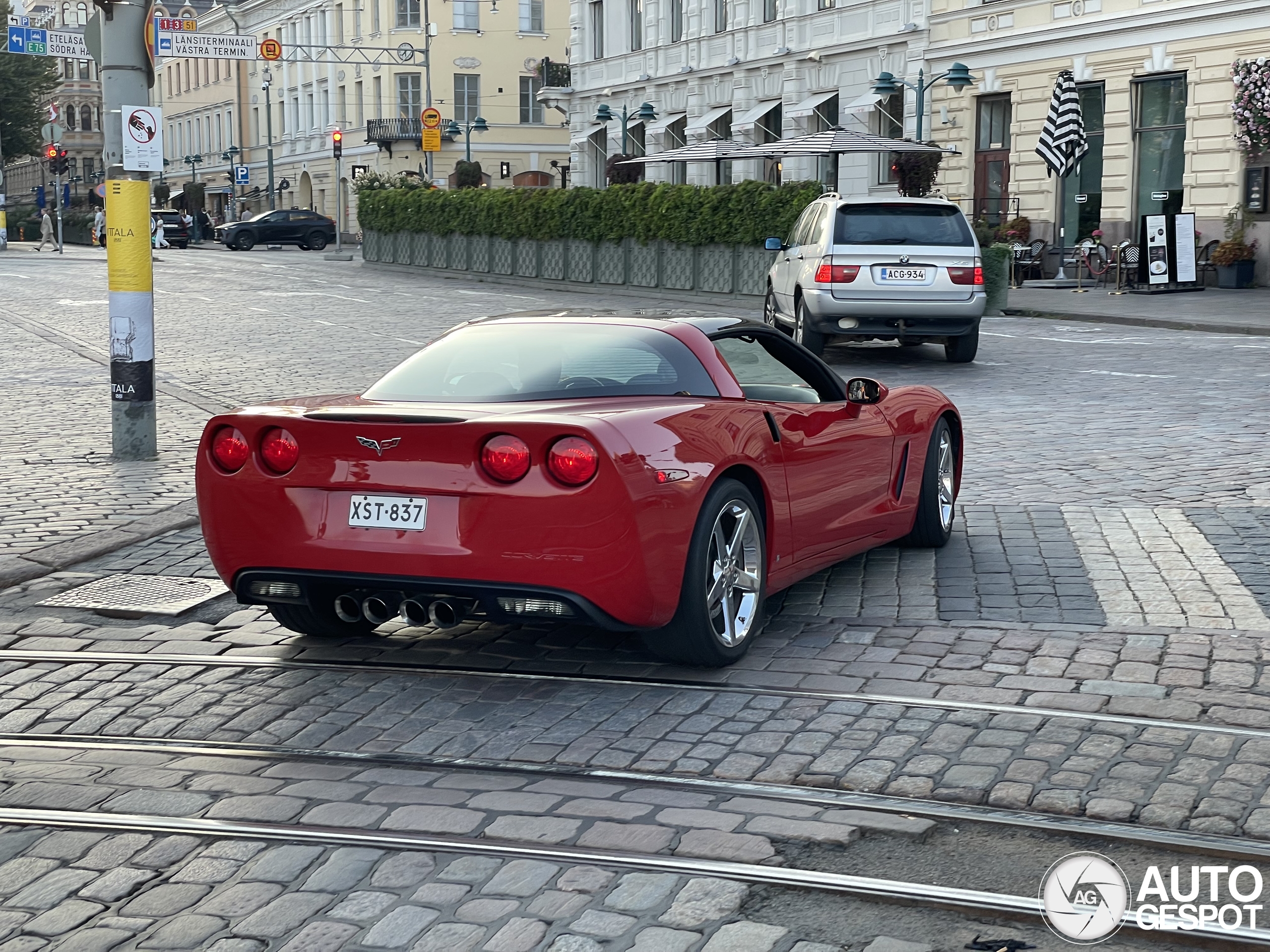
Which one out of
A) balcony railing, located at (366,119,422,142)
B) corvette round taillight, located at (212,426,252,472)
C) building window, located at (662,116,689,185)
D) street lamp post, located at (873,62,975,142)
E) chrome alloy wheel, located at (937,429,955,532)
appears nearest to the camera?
corvette round taillight, located at (212,426,252,472)

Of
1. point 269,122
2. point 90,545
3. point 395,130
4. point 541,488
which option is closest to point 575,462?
point 541,488

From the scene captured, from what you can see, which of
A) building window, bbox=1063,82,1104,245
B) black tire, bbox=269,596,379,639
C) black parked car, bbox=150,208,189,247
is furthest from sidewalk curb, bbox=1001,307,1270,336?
black parked car, bbox=150,208,189,247

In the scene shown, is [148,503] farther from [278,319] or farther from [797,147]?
[797,147]

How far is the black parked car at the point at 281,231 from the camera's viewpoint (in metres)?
64.8

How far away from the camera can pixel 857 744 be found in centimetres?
501

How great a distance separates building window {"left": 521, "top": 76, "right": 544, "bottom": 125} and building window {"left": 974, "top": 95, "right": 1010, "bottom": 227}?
42335 millimetres

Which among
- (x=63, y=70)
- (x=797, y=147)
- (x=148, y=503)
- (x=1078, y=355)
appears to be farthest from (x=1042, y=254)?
(x=63, y=70)

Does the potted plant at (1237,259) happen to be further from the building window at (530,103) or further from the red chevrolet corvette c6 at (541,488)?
the building window at (530,103)

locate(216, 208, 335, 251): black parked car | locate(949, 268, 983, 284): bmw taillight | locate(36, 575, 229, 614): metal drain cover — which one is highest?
locate(216, 208, 335, 251): black parked car

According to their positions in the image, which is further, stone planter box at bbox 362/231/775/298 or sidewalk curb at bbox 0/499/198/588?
stone planter box at bbox 362/231/775/298

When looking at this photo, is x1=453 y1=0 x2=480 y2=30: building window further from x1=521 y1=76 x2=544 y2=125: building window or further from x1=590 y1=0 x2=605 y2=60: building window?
x1=590 y1=0 x2=605 y2=60: building window

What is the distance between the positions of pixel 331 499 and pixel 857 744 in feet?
6.19

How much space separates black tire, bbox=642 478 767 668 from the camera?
5.65 metres

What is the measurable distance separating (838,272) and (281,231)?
50320mm
